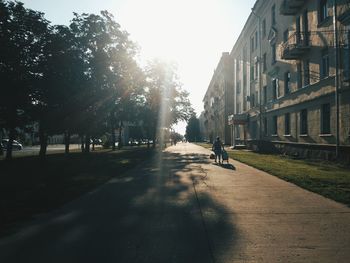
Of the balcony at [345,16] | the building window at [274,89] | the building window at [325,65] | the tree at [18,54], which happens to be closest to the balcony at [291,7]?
the building window at [325,65]

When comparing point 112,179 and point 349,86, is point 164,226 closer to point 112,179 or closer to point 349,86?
point 112,179

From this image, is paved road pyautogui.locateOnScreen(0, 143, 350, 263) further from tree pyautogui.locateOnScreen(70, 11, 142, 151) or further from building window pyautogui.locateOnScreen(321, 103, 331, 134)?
tree pyautogui.locateOnScreen(70, 11, 142, 151)

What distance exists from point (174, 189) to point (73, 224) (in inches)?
184

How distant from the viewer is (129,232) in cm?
593

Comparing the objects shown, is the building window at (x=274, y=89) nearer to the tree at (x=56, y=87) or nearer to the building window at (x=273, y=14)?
the building window at (x=273, y=14)

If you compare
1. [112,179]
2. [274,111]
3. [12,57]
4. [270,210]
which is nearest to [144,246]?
[270,210]

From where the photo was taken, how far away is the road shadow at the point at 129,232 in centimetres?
478

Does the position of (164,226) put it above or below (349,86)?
below

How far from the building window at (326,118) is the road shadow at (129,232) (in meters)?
14.9

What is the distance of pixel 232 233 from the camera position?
230 inches

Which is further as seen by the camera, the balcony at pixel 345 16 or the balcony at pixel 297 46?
the balcony at pixel 297 46

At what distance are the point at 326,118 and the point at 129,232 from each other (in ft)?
62.5

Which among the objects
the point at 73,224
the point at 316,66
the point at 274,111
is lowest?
the point at 73,224

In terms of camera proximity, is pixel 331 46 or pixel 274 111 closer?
pixel 331 46
